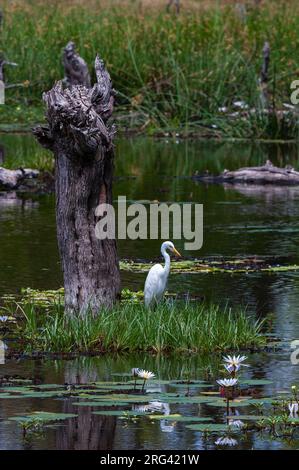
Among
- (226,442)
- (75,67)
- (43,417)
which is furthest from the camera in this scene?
(75,67)

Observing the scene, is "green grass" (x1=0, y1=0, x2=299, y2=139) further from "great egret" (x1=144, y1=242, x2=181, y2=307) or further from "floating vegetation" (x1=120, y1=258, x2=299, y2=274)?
"great egret" (x1=144, y1=242, x2=181, y2=307)

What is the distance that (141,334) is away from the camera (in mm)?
11477

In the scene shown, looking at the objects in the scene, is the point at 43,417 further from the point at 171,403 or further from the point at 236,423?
the point at 236,423

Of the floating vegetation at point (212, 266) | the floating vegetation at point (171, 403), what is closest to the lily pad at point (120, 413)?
the floating vegetation at point (171, 403)

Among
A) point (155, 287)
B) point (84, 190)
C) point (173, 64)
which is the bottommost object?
point (155, 287)

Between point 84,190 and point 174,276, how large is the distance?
3.72 metres

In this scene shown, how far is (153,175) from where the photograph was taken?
85.9 feet

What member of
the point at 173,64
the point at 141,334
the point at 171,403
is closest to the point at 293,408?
the point at 171,403

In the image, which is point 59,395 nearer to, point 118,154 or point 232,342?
point 232,342

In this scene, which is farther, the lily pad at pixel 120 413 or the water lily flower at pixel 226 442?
the lily pad at pixel 120 413

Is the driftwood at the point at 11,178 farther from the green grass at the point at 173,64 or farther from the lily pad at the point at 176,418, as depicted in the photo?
the lily pad at the point at 176,418

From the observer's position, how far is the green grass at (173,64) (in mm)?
32906

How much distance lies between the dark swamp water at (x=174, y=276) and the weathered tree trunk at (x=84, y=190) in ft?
3.33
